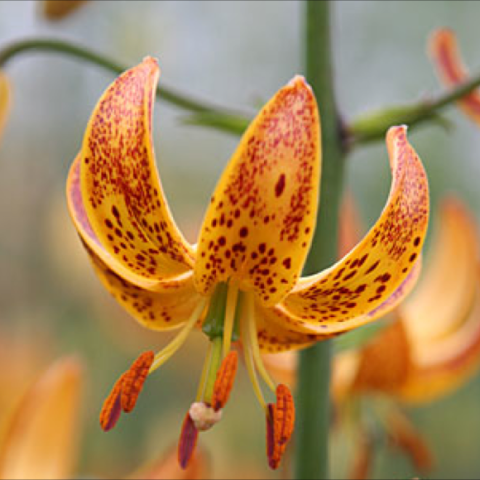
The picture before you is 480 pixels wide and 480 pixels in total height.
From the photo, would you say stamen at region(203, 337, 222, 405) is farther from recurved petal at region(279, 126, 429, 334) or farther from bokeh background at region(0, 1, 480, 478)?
bokeh background at region(0, 1, 480, 478)

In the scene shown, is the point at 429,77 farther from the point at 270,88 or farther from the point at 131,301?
the point at 131,301

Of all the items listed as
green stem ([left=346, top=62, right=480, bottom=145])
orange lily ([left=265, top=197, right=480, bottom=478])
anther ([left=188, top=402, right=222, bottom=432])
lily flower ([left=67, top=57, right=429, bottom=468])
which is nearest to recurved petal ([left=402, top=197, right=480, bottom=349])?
orange lily ([left=265, top=197, right=480, bottom=478])

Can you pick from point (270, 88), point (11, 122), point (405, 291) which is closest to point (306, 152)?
point (405, 291)

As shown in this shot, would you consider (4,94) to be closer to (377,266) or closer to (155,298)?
(155,298)

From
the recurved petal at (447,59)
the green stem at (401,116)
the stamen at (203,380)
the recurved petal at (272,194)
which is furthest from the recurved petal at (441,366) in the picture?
the recurved petal at (272,194)

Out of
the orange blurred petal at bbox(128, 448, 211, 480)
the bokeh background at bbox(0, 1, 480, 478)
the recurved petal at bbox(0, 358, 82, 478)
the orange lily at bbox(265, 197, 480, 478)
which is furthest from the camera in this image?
the bokeh background at bbox(0, 1, 480, 478)
